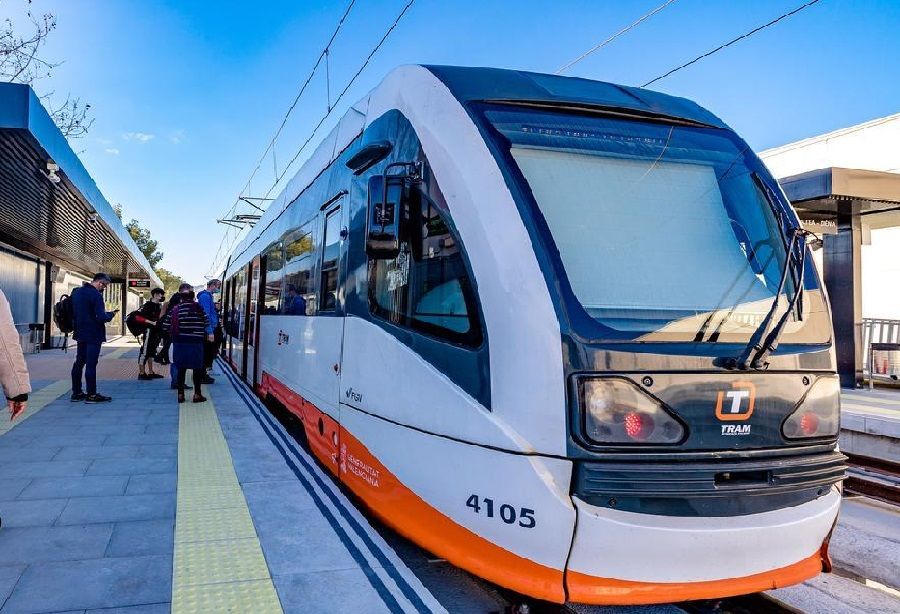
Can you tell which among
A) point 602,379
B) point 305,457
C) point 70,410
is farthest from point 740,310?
point 70,410

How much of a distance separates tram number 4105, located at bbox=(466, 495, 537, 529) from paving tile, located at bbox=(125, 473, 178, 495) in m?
2.82

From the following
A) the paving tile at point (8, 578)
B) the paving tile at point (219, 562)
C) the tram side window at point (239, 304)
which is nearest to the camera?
the paving tile at point (8, 578)

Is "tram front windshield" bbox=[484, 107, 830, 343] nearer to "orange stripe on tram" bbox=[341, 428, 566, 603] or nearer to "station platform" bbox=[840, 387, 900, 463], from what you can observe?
"orange stripe on tram" bbox=[341, 428, 566, 603]

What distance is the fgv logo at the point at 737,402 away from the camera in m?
2.70

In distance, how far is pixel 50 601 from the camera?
2.90 metres

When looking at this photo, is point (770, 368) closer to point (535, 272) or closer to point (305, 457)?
point (535, 272)

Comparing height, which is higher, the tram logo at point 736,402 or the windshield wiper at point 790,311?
the windshield wiper at point 790,311

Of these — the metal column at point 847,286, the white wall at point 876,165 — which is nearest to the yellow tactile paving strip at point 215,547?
the metal column at point 847,286

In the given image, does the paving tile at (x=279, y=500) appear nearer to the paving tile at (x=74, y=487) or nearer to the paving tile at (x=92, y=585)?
the paving tile at (x=92, y=585)

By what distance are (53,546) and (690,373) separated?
11.5 ft

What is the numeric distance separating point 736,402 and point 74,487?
14.9ft

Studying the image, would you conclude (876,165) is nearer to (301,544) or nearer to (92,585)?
(301,544)

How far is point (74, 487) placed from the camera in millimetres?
4688

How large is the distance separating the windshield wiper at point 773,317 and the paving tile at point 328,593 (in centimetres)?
197
